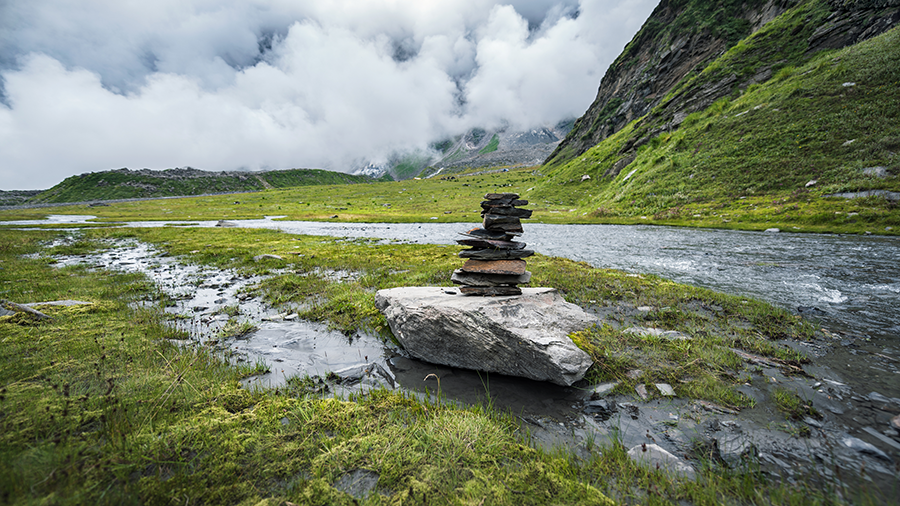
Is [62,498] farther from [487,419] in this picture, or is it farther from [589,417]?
[589,417]

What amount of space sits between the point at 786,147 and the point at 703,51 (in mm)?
76871

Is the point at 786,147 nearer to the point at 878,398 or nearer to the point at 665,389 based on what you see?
the point at 878,398

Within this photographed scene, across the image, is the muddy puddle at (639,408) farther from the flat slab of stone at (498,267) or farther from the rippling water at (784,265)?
the rippling water at (784,265)

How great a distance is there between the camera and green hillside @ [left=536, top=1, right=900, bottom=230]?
80.1 ft

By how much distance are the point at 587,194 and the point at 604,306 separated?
58568 mm

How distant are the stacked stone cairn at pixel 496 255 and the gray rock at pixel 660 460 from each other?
520 cm

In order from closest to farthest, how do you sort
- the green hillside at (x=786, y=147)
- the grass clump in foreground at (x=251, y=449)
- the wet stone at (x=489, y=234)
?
the grass clump in foreground at (x=251, y=449) < the wet stone at (x=489, y=234) < the green hillside at (x=786, y=147)

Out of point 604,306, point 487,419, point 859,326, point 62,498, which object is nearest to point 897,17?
point 859,326

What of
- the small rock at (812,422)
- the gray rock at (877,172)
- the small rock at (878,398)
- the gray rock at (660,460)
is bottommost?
the gray rock at (660,460)

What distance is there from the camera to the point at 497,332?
718 cm

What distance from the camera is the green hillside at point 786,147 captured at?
24406mm

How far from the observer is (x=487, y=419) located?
204 inches

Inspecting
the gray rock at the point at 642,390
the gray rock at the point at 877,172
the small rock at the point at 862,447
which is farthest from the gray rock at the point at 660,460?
the gray rock at the point at 877,172

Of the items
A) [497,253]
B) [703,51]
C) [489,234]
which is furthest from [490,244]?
[703,51]
